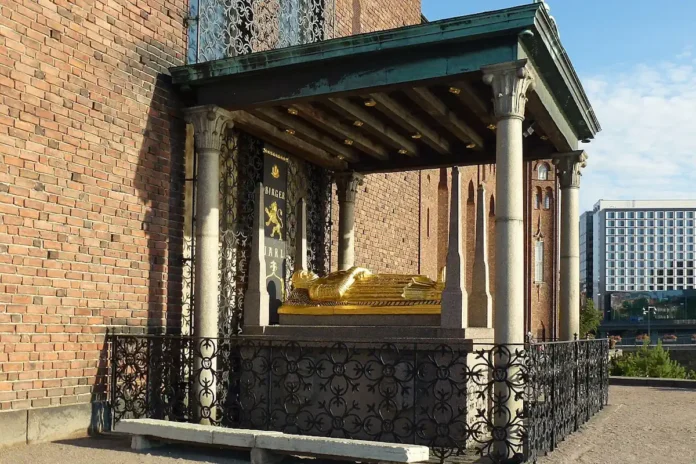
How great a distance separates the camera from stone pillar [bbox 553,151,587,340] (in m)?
11.7

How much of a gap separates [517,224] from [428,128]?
368 cm

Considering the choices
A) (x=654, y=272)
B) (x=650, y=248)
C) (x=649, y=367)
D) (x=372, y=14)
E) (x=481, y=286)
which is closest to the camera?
(x=481, y=286)

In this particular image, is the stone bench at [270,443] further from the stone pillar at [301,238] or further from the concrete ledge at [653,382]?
the concrete ledge at [653,382]

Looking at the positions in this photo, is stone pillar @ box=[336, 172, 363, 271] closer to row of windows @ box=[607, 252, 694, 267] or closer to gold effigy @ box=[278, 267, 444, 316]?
gold effigy @ box=[278, 267, 444, 316]

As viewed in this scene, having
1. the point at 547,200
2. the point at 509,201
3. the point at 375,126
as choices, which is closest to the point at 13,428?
the point at 509,201

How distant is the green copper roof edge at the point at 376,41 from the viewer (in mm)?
7980

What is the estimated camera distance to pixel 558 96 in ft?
33.2

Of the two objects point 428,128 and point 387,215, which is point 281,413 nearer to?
point 428,128

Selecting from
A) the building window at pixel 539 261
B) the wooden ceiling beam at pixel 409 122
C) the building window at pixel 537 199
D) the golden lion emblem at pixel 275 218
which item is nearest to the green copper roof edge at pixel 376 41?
the wooden ceiling beam at pixel 409 122

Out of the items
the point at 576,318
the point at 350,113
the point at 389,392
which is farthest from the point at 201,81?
the point at 576,318

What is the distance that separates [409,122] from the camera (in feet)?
35.5

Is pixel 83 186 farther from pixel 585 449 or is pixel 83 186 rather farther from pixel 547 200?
pixel 547 200

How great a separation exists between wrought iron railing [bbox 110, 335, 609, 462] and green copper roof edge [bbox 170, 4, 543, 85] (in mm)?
3111

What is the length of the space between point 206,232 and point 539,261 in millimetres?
34291
